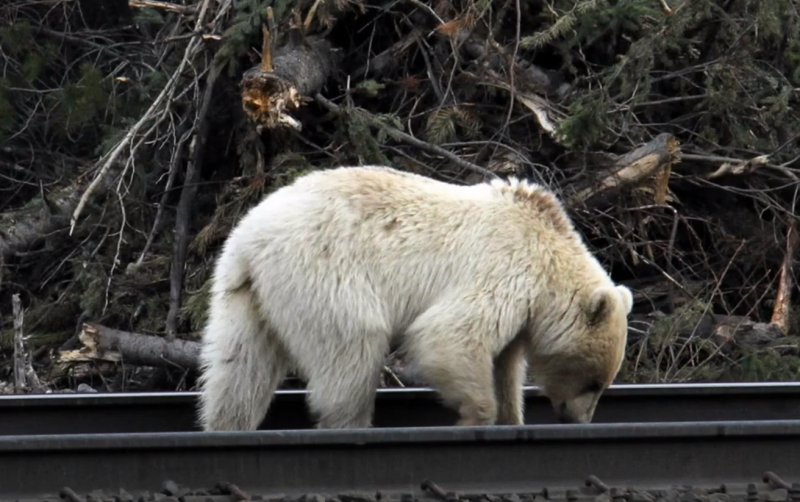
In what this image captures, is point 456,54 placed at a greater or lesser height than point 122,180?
greater

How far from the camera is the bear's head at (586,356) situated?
5.02m

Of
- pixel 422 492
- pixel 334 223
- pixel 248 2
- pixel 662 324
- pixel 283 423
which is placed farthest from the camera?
pixel 248 2

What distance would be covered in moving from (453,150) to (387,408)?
3208 millimetres

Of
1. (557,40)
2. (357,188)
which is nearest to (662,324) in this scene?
(557,40)

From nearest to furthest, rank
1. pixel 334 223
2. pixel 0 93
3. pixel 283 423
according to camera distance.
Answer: pixel 334 223 → pixel 283 423 → pixel 0 93

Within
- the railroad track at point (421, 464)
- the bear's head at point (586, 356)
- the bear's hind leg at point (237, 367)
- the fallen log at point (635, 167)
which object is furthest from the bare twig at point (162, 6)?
the railroad track at point (421, 464)

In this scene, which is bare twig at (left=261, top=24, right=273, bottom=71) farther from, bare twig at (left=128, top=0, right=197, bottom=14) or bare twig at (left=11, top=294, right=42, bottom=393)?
bare twig at (left=11, top=294, right=42, bottom=393)

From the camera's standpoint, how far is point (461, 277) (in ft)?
16.1

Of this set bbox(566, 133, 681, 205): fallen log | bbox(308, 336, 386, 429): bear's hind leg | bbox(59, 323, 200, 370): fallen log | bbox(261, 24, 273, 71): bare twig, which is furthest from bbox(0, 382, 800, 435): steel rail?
bbox(261, 24, 273, 71): bare twig

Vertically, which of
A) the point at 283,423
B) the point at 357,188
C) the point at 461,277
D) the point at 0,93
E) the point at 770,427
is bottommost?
the point at 283,423

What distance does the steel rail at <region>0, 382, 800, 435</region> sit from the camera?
5293 mm

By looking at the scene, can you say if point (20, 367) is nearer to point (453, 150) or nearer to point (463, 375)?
point (453, 150)

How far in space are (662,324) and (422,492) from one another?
4.33 meters

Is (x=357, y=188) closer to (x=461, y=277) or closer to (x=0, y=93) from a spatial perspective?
(x=461, y=277)
